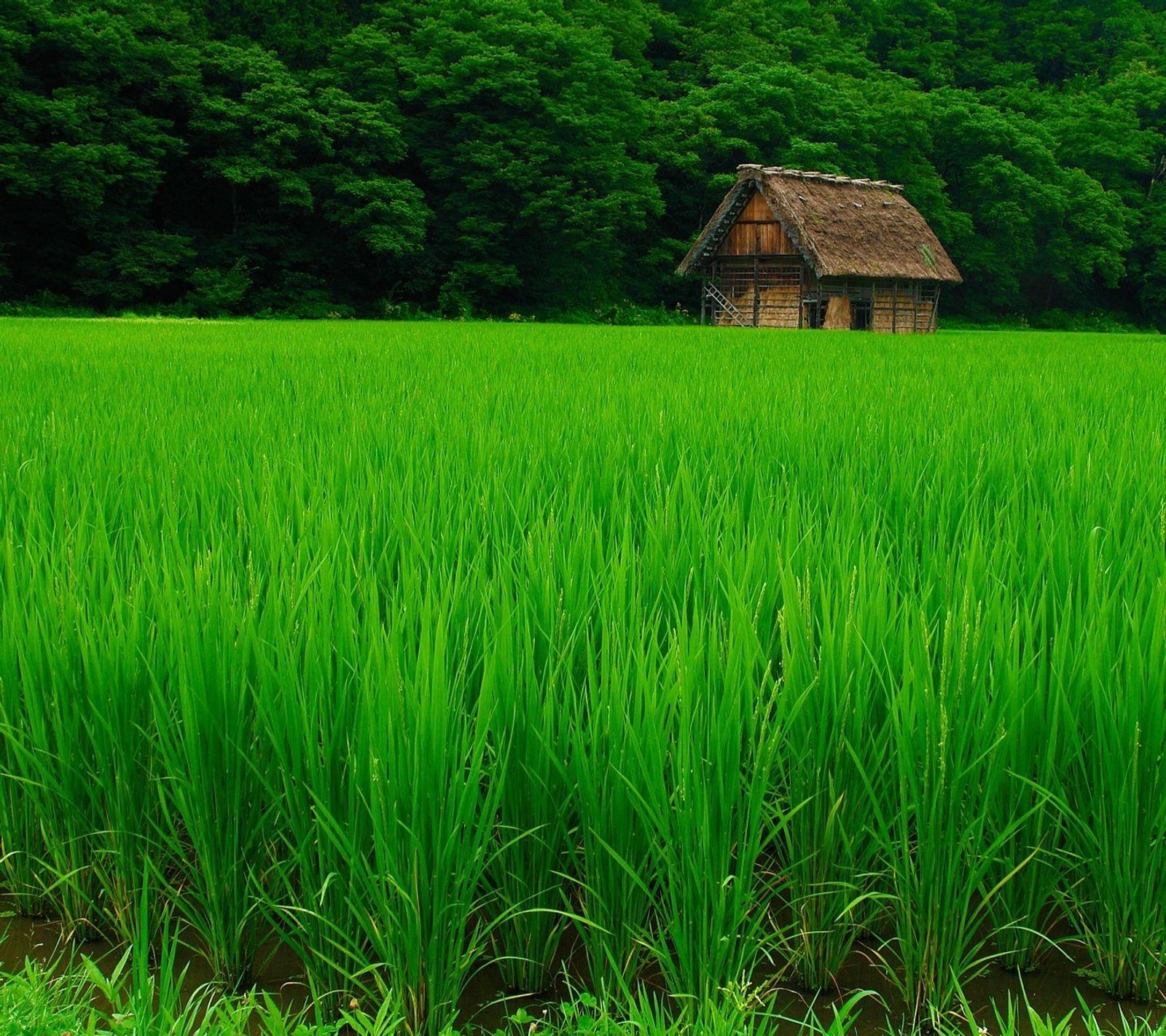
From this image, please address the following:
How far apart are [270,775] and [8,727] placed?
1.16 ft

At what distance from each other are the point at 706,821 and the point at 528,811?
0.27m

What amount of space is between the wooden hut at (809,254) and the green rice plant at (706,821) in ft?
78.8

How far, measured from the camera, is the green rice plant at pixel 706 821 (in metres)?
1.13

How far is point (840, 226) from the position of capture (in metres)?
25.6

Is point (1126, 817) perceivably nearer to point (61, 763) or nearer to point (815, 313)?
point (61, 763)

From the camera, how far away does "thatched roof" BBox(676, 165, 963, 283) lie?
24.5 m

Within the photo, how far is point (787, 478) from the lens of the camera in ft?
9.79

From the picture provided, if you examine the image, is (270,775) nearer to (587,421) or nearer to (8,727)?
(8,727)

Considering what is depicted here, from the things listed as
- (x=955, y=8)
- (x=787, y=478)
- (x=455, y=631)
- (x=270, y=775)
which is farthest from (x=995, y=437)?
(x=955, y=8)

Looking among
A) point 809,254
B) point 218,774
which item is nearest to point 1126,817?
point 218,774

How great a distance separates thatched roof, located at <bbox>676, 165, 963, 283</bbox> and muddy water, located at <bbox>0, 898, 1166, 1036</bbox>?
2397 cm

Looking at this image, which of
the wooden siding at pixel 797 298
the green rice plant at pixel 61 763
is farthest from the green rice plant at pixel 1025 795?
the wooden siding at pixel 797 298

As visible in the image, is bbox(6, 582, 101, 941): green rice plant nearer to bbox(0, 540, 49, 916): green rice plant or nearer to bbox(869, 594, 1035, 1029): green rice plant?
bbox(0, 540, 49, 916): green rice plant

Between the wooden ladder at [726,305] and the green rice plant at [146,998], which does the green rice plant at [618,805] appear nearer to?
the green rice plant at [146,998]
